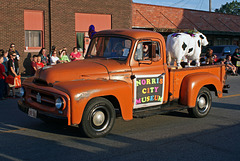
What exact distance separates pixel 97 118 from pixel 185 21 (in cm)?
2561

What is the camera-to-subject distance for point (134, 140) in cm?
611

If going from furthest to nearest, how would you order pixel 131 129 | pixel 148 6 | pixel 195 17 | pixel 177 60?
pixel 195 17 < pixel 148 6 < pixel 177 60 < pixel 131 129

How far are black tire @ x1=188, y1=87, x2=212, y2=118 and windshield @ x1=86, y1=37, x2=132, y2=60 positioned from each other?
2.41 metres

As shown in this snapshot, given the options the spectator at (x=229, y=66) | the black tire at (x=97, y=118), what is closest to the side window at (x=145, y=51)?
the black tire at (x=97, y=118)

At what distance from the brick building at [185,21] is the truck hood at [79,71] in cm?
1578

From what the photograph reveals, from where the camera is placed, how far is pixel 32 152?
5.35 meters

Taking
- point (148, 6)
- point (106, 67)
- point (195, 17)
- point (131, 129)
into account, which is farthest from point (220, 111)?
point (195, 17)

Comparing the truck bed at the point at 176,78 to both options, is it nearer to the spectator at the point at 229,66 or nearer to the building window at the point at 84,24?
the spectator at the point at 229,66

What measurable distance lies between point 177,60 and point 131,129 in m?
3.60

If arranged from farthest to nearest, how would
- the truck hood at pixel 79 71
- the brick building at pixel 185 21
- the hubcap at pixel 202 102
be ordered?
the brick building at pixel 185 21 < the hubcap at pixel 202 102 < the truck hood at pixel 79 71

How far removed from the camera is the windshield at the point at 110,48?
6.94m

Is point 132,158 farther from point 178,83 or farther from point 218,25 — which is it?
point 218,25

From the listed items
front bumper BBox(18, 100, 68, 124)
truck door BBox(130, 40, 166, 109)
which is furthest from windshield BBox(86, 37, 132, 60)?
front bumper BBox(18, 100, 68, 124)

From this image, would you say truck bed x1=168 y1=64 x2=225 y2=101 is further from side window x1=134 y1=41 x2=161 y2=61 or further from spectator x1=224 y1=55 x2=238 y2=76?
spectator x1=224 y1=55 x2=238 y2=76
